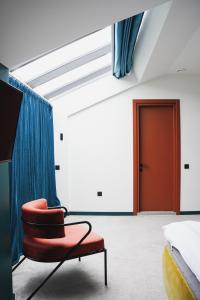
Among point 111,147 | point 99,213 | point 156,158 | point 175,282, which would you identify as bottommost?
point 99,213

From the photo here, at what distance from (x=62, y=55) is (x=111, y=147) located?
210 cm

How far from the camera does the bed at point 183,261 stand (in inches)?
56.1

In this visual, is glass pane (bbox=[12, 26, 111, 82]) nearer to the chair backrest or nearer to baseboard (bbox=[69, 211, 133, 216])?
the chair backrest

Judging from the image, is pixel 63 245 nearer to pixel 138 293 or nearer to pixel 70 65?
pixel 138 293

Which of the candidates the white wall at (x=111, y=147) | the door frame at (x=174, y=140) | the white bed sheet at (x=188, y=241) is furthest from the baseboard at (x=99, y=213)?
the white bed sheet at (x=188, y=241)

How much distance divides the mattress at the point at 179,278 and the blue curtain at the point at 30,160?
1.75m

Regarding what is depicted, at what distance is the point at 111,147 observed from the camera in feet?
15.5

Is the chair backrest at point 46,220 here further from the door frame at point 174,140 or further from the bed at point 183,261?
the door frame at point 174,140

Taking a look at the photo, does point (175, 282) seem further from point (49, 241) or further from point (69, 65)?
point (69, 65)

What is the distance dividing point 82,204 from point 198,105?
10.3 feet

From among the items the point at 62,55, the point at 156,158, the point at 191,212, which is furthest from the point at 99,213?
the point at 62,55

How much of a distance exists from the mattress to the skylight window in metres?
2.69

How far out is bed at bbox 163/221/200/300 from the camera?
4.67 ft

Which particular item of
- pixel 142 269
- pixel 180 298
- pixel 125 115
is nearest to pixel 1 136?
pixel 180 298
